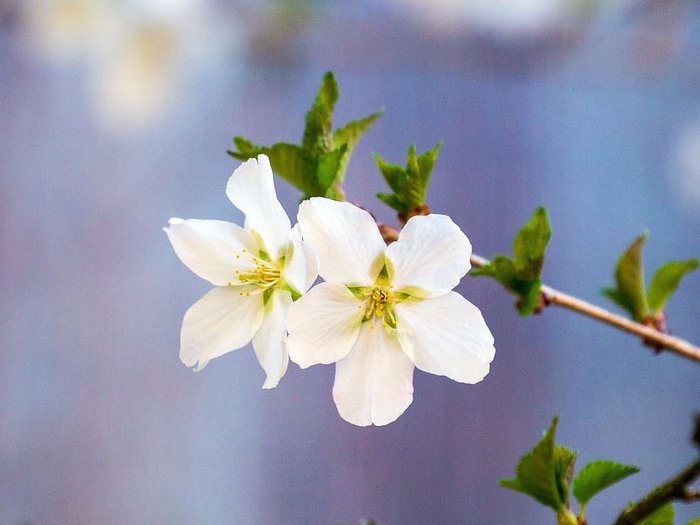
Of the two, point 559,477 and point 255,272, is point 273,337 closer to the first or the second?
point 255,272

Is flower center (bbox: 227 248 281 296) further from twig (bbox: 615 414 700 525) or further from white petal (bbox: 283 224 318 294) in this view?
twig (bbox: 615 414 700 525)

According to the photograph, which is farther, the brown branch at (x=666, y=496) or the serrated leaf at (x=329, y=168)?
the serrated leaf at (x=329, y=168)

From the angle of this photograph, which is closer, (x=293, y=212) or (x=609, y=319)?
(x=609, y=319)

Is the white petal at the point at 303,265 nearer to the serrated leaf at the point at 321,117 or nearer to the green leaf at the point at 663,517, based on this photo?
the serrated leaf at the point at 321,117

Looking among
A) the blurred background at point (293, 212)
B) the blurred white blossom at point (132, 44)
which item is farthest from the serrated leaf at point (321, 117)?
the blurred white blossom at point (132, 44)

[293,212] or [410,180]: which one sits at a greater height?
[293,212]

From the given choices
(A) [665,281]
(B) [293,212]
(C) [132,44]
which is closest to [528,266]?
(A) [665,281]

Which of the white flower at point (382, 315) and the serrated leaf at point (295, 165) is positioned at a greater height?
the serrated leaf at point (295, 165)

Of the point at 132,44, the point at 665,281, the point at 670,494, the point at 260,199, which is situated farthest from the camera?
the point at 132,44
